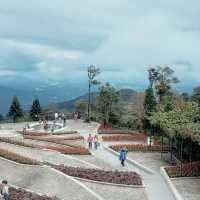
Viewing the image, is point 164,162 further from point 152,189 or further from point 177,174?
point 152,189

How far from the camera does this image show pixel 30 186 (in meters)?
28.9

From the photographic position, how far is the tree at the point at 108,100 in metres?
73.1

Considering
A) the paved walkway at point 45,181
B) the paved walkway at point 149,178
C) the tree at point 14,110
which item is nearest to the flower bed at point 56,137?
the paved walkway at point 149,178

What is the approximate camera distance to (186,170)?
112ft

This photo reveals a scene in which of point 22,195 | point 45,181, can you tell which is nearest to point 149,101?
point 45,181

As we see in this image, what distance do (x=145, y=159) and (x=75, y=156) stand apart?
5.30 meters

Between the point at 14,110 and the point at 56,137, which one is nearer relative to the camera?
the point at 56,137

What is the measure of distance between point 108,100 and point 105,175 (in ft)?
138

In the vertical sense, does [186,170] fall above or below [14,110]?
below

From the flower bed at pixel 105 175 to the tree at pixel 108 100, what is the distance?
40508 mm

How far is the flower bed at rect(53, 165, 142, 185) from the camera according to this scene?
30.7 metres

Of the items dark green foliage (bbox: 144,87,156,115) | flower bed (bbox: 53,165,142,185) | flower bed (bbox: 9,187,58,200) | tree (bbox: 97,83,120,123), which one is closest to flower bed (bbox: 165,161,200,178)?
flower bed (bbox: 53,165,142,185)

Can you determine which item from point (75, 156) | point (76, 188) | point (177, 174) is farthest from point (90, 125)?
point (76, 188)

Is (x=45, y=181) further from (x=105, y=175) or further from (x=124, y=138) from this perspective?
(x=124, y=138)
